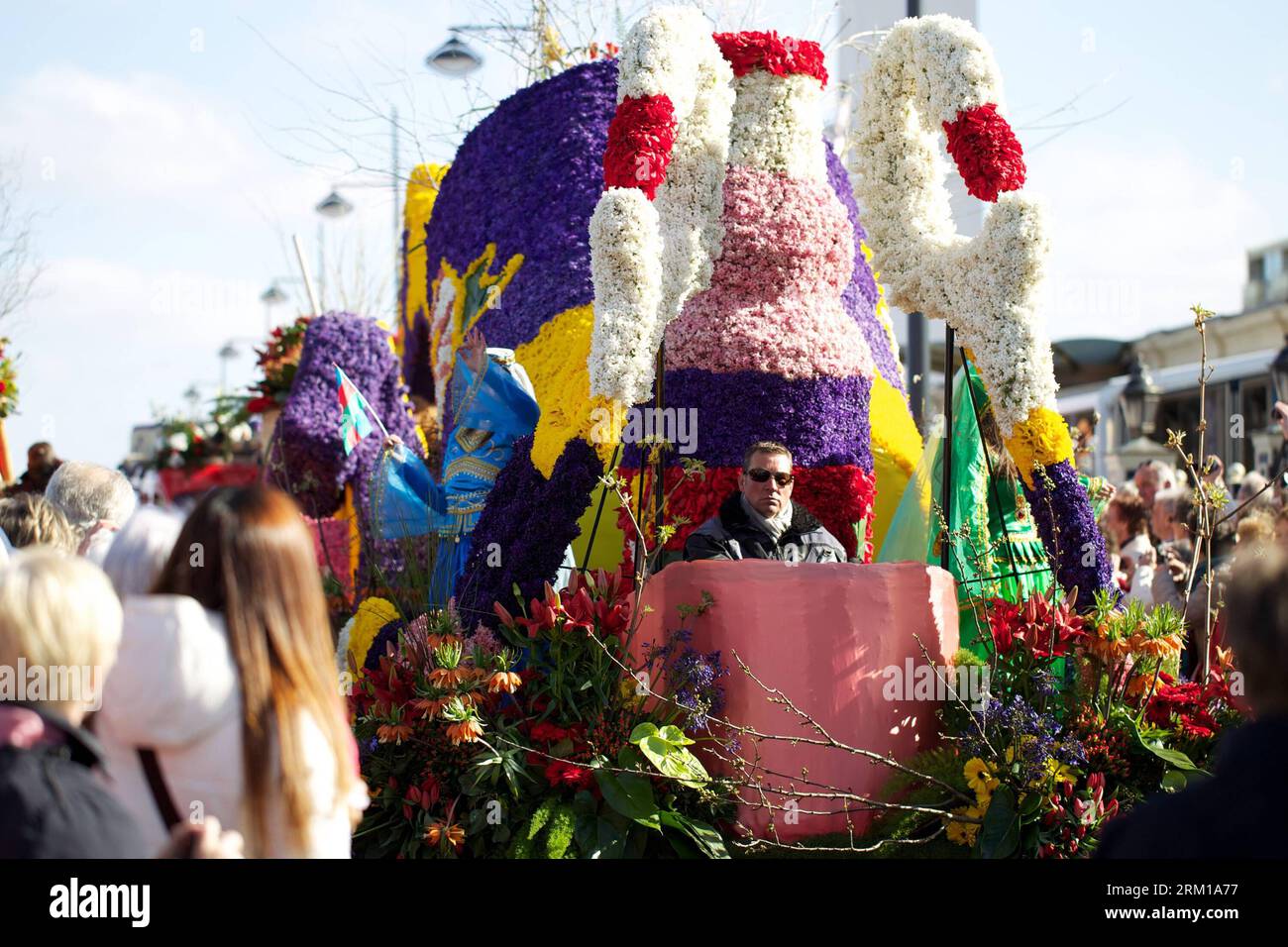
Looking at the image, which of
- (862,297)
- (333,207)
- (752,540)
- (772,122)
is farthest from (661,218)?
(333,207)

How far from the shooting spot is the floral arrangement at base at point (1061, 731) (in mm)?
4402

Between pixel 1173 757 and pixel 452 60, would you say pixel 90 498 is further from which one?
pixel 452 60

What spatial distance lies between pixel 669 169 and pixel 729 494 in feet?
4.40

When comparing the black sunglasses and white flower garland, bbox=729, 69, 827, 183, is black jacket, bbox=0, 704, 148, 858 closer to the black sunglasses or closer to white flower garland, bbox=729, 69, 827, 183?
the black sunglasses

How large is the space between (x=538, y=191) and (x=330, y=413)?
8.31 ft

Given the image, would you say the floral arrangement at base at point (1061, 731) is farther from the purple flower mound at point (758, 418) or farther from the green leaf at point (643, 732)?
the purple flower mound at point (758, 418)

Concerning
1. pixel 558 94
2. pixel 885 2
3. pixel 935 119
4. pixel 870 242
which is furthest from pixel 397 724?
pixel 885 2

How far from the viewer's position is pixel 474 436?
21.6ft

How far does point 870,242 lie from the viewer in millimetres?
5938

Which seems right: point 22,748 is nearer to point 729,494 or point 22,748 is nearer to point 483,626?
point 483,626

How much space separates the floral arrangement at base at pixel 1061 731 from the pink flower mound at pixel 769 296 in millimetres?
1411

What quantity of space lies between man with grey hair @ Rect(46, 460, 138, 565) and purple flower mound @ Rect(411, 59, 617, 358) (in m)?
2.48

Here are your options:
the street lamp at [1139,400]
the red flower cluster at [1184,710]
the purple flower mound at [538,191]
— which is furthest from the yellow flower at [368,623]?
the street lamp at [1139,400]

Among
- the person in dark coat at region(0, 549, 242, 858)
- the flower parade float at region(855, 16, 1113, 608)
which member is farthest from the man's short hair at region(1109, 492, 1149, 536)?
the person in dark coat at region(0, 549, 242, 858)
